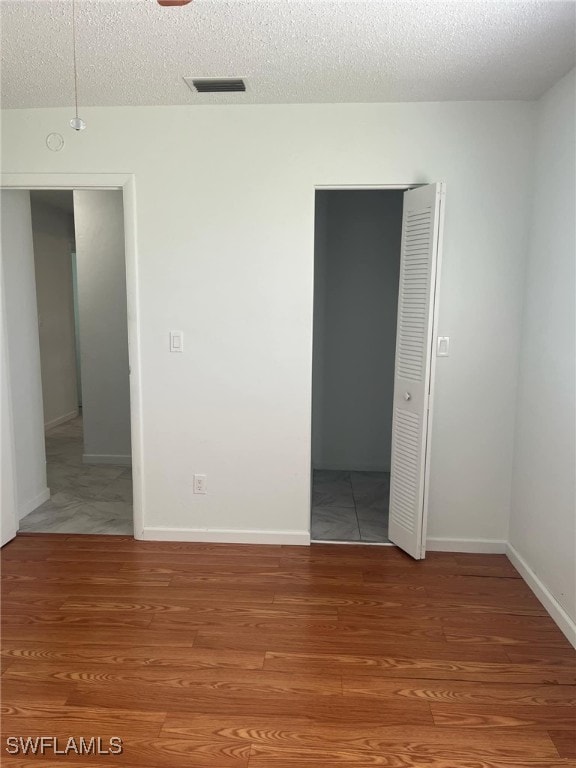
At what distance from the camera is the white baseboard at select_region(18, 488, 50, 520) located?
3.55 m

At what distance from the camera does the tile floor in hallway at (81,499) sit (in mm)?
3449

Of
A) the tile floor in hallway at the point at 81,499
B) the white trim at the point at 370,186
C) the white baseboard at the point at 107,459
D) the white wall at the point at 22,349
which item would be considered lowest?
the tile floor in hallway at the point at 81,499

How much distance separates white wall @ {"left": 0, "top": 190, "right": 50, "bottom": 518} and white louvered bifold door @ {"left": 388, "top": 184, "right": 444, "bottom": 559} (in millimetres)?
2445

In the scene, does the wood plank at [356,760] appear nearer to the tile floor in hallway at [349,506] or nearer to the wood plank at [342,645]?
the wood plank at [342,645]

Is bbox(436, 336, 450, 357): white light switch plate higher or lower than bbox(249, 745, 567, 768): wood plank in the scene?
higher

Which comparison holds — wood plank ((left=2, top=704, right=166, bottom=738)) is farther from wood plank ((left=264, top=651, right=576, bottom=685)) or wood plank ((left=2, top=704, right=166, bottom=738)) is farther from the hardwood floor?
wood plank ((left=264, top=651, right=576, bottom=685))

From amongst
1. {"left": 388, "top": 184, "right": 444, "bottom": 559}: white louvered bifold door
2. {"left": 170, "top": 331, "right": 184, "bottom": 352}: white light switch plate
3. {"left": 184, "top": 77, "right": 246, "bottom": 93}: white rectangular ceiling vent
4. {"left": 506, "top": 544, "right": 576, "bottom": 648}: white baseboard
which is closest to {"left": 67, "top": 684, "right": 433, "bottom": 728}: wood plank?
{"left": 506, "top": 544, "right": 576, "bottom": 648}: white baseboard

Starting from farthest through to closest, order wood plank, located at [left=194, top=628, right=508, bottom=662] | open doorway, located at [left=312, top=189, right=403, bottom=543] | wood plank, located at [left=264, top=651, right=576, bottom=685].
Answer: open doorway, located at [left=312, top=189, right=403, bottom=543] → wood plank, located at [left=194, top=628, right=508, bottom=662] → wood plank, located at [left=264, top=651, right=576, bottom=685]

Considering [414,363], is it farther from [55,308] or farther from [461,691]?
[55,308]

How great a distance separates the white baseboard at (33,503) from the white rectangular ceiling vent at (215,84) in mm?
2830

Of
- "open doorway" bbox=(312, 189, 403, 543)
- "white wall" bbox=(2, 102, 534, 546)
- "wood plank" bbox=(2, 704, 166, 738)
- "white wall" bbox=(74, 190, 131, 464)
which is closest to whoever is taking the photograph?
"wood plank" bbox=(2, 704, 166, 738)

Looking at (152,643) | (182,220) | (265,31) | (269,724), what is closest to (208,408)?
(182,220)

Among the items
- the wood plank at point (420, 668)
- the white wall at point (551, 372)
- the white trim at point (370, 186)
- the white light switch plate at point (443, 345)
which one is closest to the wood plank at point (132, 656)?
the wood plank at point (420, 668)

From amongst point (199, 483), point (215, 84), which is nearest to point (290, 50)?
point (215, 84)
